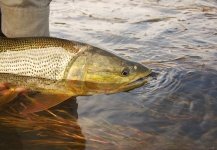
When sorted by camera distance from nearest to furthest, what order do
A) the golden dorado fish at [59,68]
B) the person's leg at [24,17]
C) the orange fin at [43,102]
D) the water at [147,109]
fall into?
the water at [147,109] → the orange fin at [43,102] → the golden dorado fish at [59,68] → the person's leg at [24,17]

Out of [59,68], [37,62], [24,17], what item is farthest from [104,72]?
[24,17]

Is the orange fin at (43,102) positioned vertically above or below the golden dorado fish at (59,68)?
below

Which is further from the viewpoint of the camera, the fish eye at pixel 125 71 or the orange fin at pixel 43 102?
the fish eye at pixel 125 71

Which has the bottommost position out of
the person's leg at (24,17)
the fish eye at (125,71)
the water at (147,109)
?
the water at (147,109)

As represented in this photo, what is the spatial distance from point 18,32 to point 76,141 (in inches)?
66.4

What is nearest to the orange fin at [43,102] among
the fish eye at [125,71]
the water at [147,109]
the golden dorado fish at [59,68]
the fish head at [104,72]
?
the golden dorado fish at [59,68]

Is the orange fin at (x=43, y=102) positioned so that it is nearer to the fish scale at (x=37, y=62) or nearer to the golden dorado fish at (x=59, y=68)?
the golden dorado fish at (x=59, y=68)

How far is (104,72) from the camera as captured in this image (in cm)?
342

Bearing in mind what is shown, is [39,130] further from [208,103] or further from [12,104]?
[208,103]

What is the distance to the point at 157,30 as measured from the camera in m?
6.41

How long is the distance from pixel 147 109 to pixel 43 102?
1091 millimetres

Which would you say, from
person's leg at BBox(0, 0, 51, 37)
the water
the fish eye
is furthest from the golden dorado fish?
person's leg at BBox(0, 0, 51, 37)

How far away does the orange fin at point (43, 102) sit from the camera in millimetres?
3145

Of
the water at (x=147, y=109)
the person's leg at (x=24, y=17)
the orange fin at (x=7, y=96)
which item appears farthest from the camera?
the person's leg at (x=24, y=17)
